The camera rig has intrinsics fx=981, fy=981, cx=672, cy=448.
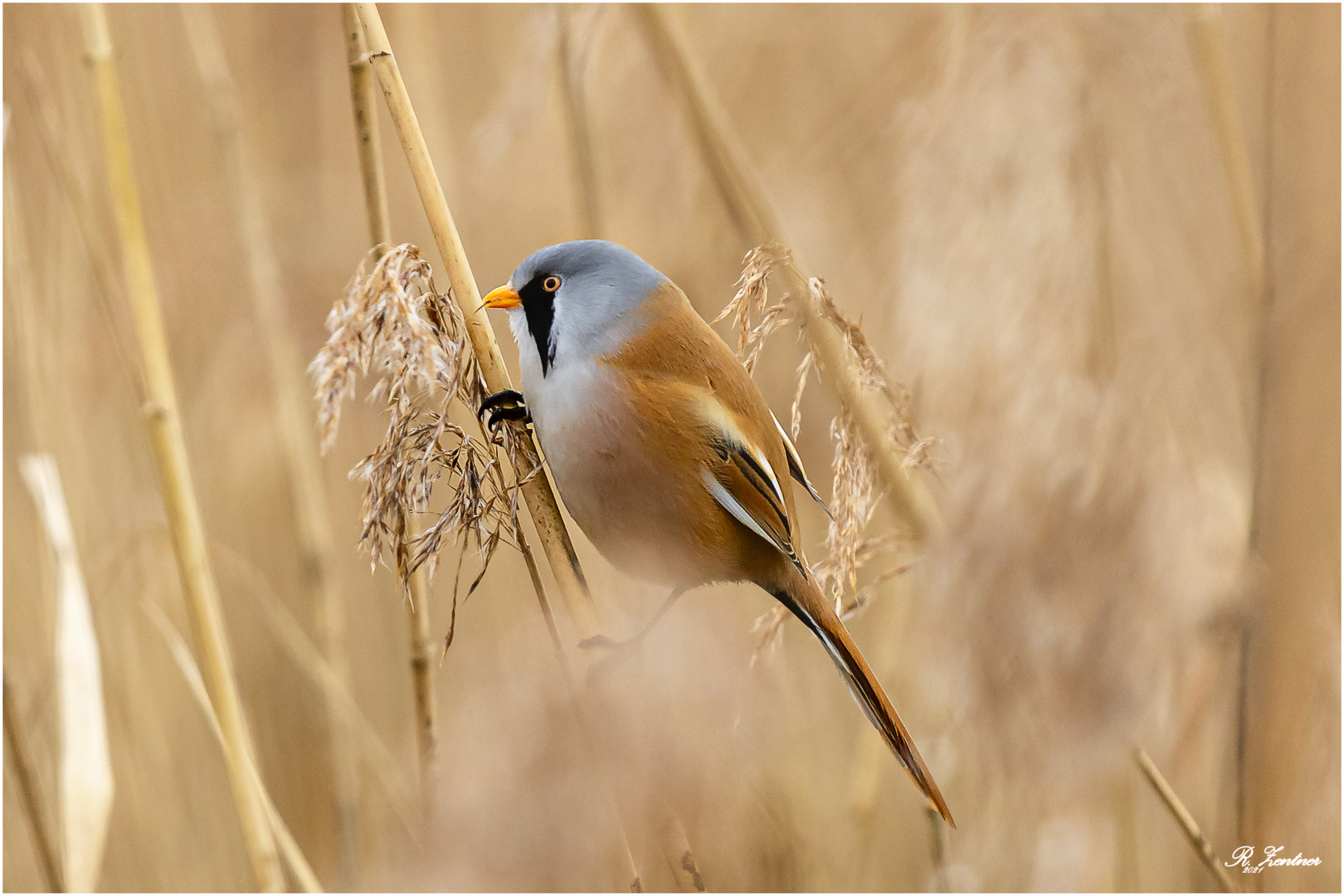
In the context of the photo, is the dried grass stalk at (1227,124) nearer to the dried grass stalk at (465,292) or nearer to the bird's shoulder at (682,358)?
the bird's shoulder at (682,358)

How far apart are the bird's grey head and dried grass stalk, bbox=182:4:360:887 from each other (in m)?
0.79

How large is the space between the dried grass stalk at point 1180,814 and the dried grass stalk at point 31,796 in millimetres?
1664

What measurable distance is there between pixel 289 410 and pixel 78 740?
90cm

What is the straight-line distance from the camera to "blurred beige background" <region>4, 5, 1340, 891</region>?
155 centimetres

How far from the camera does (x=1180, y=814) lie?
1.54 m

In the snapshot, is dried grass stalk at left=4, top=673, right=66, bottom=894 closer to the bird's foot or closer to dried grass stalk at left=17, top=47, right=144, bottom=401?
dried grass stalk at left=17, top=47, right=144, bottom=401

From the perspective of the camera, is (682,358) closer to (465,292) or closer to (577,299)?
(577,299)

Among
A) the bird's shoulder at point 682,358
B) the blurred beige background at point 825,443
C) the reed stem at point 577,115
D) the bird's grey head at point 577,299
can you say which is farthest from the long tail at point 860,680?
the reed stem at point 577,115

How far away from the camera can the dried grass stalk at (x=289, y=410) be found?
215cm

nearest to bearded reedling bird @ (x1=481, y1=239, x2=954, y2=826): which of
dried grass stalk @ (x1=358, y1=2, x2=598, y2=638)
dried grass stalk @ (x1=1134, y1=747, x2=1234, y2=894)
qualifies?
dried grass stalk @ (x1=358, y1=2, x2=598, y2=638)

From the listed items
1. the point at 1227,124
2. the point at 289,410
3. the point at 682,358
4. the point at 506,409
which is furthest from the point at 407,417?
the point at 1227,124

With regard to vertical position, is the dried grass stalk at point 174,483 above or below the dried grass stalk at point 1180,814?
above

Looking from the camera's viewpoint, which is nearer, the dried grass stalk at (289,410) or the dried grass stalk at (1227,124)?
the dried grass stalk at (1227,124)

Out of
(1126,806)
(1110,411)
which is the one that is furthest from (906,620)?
(1110,411)
